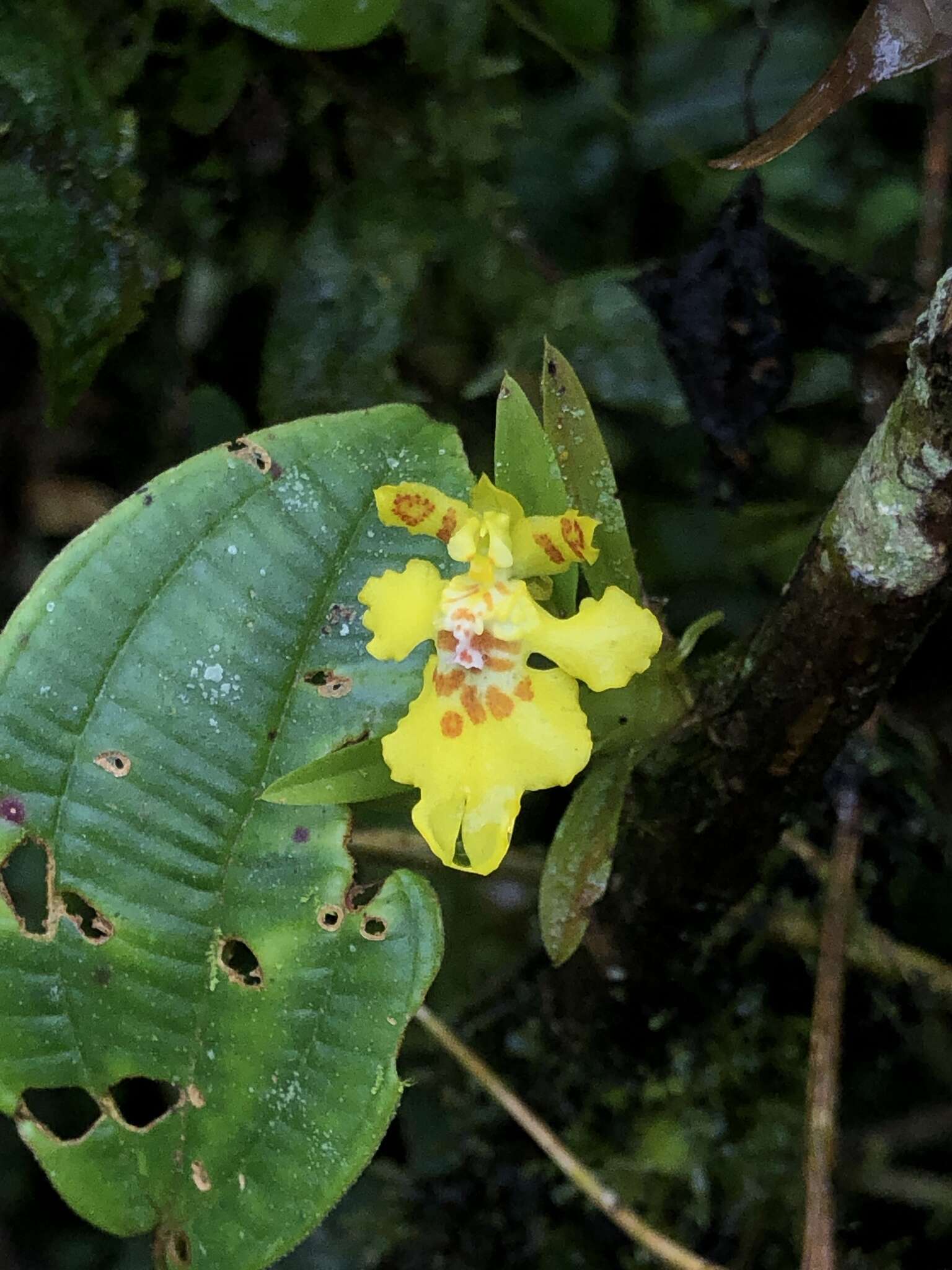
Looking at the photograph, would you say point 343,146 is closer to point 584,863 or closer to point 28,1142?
point 584,863

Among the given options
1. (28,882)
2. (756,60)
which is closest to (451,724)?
(756,60)

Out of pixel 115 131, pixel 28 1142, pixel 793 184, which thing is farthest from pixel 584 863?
pixel 793 184

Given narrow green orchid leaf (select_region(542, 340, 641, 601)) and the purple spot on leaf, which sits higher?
narrow green orchid leaf (select_region(542, 340, 641, 601))

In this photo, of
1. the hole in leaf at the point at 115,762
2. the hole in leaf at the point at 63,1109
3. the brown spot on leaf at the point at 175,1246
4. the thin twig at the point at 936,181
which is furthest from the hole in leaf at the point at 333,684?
the hole in leaf at the point at 63,1109

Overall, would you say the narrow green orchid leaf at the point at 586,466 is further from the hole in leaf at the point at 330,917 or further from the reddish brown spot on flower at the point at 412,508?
the hole in leaf at the point at 330,917

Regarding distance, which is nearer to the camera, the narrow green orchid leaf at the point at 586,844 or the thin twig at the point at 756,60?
the narrow green orchid leaf at the point at 586,844

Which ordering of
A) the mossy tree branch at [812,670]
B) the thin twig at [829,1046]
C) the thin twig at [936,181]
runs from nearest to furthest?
the mossy tree branch at [812,670] < the thin twig at [829,1046] < the thin twig at [936,181]

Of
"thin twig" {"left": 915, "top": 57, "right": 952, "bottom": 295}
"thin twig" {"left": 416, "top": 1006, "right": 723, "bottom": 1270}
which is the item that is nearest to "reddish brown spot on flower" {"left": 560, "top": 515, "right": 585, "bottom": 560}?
"thin twig" {"left": 416, "top": 1006, "right": 723, "bottom": 1270}

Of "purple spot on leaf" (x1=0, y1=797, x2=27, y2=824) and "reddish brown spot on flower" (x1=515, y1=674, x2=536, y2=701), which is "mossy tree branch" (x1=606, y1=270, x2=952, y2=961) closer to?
"reddish brown spot on flower" (x1=515, y1=674, x2=536, y2=701)
